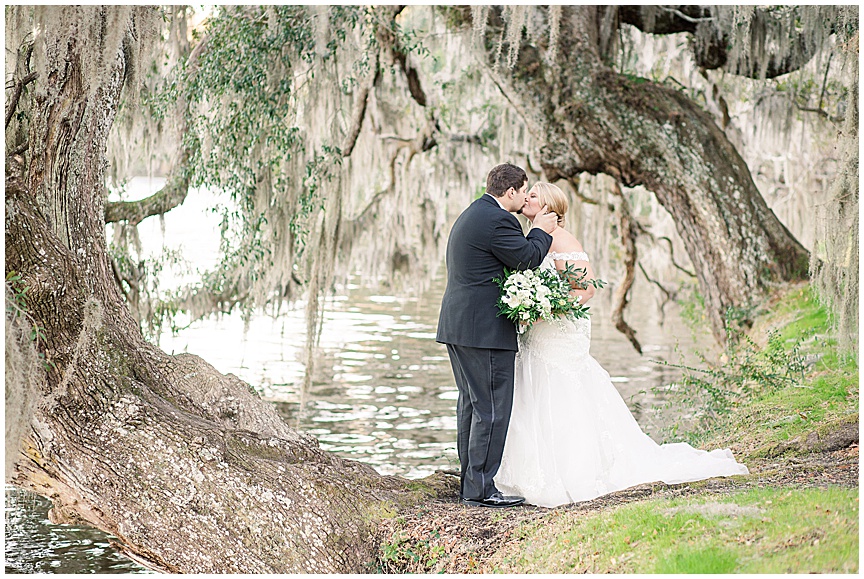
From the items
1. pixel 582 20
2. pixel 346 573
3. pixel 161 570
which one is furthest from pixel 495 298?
pixel 582 20

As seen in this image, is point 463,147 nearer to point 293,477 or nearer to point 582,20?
point 582,20

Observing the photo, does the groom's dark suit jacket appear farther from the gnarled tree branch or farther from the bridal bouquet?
the gnarled tree branch

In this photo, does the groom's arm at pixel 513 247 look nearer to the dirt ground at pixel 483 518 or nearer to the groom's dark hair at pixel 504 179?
the groom's dark hair at pixel 504 179

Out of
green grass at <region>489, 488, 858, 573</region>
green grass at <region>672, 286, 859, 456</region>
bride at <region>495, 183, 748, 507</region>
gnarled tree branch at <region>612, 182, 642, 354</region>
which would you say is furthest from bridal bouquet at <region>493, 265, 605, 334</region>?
gnarled tree branch at <region>612, 182, 642, 354</region>

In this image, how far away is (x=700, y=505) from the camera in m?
4.06

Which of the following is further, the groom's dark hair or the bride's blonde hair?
the bride's blonde hair

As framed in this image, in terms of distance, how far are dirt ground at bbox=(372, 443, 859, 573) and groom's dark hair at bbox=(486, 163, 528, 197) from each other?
1.72 meters

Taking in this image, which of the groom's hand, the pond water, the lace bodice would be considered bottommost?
the pond water

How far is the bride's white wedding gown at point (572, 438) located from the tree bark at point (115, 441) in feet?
2.33

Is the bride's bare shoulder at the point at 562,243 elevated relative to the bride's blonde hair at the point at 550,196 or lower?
lower

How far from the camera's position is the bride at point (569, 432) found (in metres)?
5.00

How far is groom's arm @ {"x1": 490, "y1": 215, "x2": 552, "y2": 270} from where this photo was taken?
4.88 meters

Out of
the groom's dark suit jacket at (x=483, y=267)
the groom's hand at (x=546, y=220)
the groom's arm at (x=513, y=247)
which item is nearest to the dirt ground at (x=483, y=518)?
the groom's dark suit jacket at (x=483, y=267)

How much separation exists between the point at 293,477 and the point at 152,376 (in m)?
1.00
